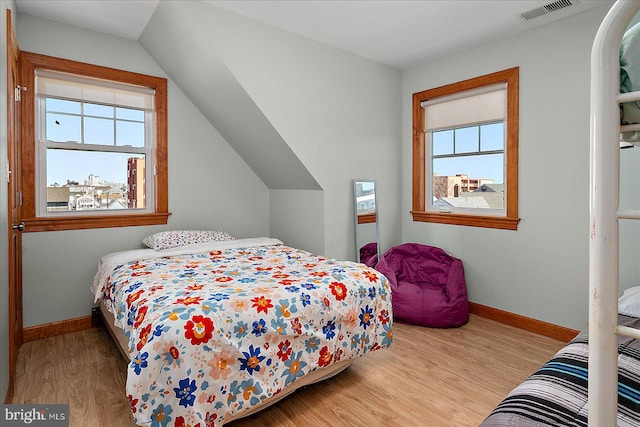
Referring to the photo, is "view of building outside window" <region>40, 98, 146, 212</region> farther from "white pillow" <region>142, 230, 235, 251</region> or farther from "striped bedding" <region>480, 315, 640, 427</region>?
"striped bedding" <region>480, 315, 640, 427</region>

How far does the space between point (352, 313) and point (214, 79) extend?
A: 2.22 m

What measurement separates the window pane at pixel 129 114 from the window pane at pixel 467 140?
3084mm

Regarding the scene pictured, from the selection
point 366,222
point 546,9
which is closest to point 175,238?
point 366,222

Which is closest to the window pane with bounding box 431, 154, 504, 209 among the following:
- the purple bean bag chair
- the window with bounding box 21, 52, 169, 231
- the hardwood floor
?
the purple bean bag chair

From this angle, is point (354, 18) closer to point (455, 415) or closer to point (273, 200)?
point (273, 200)

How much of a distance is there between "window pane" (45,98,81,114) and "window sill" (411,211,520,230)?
3.35 m

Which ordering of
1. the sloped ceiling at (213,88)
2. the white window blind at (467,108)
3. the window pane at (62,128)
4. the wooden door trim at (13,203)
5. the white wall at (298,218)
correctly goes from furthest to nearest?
the white wall at (298,218) → the white window blind at (467,108) → the window pane at (62,128) → the sloped ceiling at (213,88) → the wooden door trim at (13,203)

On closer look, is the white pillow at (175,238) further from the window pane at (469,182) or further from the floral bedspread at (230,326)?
the window pane at (469,182)

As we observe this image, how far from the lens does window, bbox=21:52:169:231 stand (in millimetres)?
2844

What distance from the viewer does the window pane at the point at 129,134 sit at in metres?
3.30

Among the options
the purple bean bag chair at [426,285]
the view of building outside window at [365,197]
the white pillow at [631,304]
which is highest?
the view of building outside window at [365,197]

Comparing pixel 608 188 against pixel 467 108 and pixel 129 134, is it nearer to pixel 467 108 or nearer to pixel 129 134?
pixel 467 108

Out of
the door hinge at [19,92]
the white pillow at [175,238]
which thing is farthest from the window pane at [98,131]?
the white pillow at [175,238]

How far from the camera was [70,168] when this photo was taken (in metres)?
3.08
